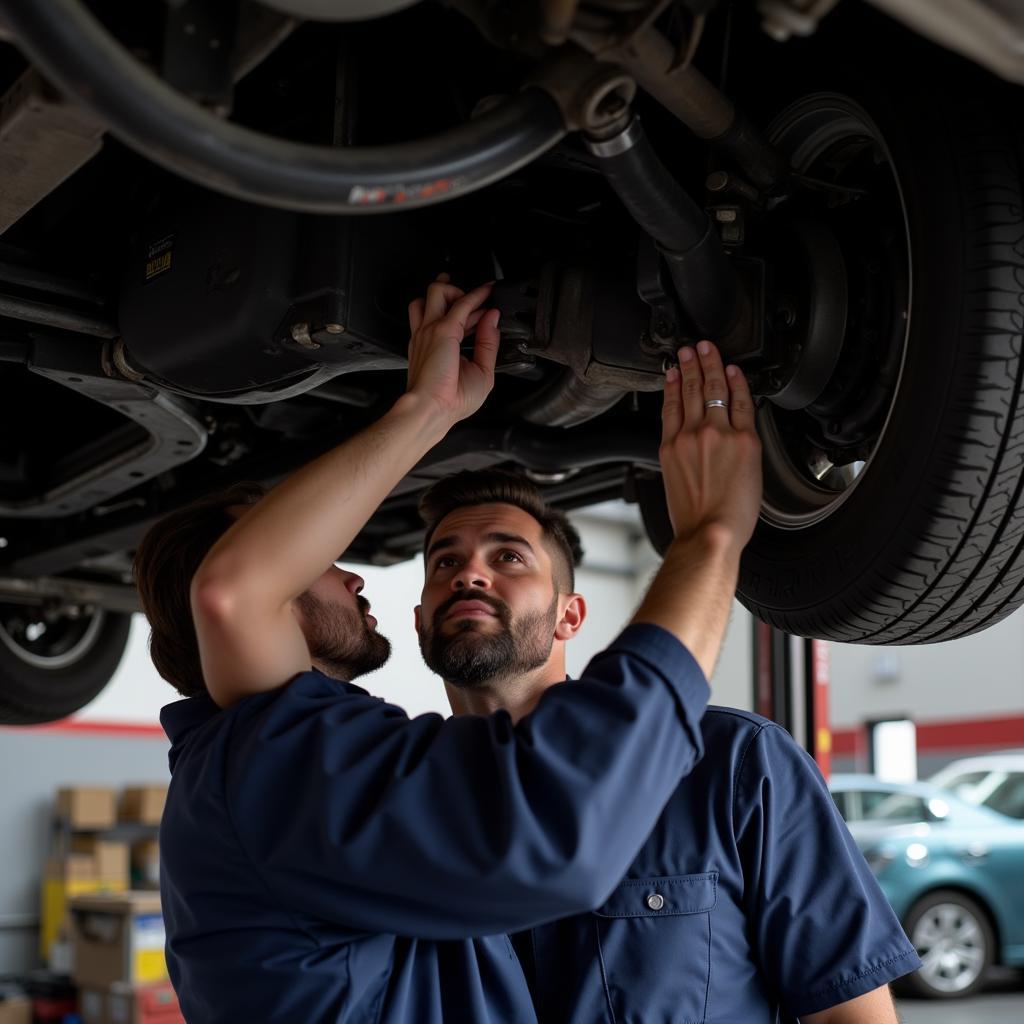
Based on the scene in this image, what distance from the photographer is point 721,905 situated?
1333mm

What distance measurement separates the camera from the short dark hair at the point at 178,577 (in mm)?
1343

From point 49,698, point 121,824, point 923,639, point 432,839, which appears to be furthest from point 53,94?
point 121,824

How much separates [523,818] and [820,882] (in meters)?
0.57

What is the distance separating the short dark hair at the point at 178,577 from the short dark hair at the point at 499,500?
1.07 feet

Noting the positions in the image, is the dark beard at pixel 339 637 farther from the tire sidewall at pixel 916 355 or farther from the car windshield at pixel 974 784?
the car windshield at pixel 974 784

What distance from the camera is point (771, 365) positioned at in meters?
1.24

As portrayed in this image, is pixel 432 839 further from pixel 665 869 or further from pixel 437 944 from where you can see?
pixel 665 869

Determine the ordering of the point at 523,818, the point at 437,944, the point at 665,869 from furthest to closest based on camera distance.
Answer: the point at 665,869 < the point at 437,944 < the point at 523,818

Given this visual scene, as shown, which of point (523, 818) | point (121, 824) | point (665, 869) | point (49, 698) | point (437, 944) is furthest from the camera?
point (121, 824)

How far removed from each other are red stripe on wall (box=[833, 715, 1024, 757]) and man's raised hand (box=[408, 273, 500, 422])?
26.6 ft

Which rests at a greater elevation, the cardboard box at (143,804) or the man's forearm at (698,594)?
the man's forearm at (698,594)

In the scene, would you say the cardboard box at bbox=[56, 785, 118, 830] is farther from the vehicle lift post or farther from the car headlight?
the vehicle lift post

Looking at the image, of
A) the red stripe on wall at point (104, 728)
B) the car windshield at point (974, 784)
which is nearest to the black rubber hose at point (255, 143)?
the car windshield at point (974, 784)

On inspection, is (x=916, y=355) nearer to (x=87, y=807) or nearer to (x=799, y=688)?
(x=799, y=688)
